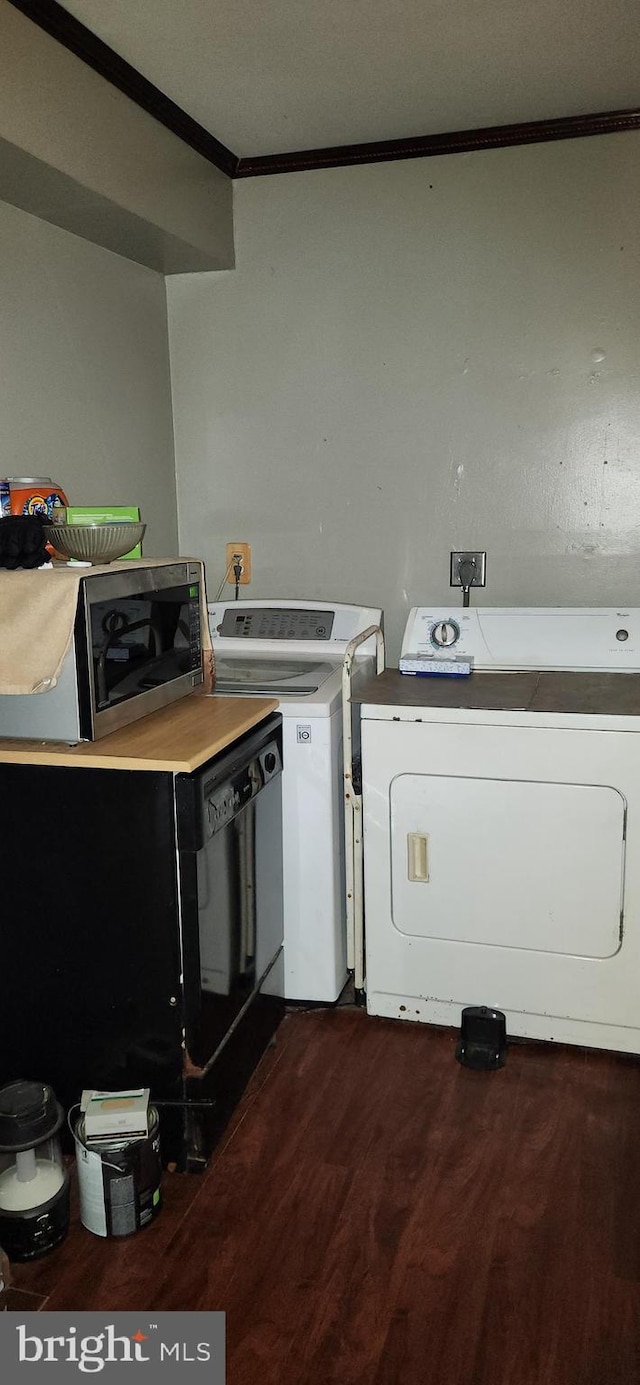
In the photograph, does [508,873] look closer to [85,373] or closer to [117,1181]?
[117,1181]

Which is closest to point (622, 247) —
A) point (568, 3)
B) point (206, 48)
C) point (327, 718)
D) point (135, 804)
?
point (568, 3)

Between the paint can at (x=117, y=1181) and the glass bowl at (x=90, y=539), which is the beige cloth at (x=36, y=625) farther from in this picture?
the paint can at (x=117, y=1181)

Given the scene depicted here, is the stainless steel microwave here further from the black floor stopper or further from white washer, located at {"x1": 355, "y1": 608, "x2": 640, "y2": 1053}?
the black floor stopper

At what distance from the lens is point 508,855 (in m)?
2.22

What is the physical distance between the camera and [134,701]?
6.35ft

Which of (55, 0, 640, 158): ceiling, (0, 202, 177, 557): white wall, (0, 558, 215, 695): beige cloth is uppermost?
(55, 0, 640, 158): ceiling

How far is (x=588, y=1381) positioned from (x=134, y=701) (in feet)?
4.51

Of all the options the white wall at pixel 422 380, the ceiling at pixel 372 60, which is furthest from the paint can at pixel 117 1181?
the ceiling at pixel 372 60

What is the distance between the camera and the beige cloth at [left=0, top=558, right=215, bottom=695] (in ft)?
5.56

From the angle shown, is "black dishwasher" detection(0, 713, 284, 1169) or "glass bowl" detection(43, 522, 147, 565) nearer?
"black dishwasher" detection(0, 713, 284, 1169)

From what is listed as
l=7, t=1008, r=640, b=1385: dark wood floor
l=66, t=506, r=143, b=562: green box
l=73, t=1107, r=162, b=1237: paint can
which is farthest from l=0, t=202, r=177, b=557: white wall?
l=7, t=1008, r=640, b=1385: dark wood floor

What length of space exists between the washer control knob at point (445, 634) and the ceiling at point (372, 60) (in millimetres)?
1381

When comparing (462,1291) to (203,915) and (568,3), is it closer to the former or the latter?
(203,915)

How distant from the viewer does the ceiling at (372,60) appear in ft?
6.72
